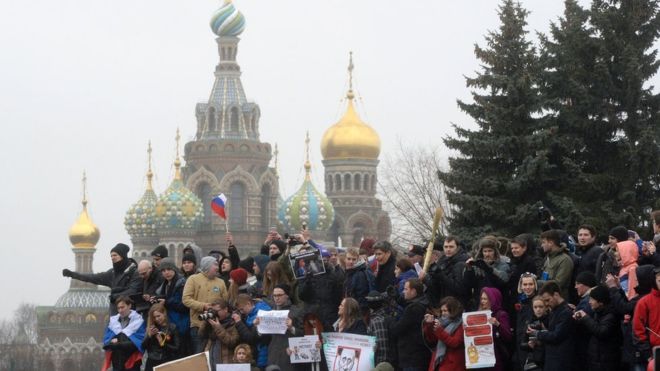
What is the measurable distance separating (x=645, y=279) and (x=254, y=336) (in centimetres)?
374

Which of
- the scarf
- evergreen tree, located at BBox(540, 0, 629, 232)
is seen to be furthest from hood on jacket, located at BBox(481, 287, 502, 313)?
evergreen tree, located at BBox(540, 0, 629, 232)

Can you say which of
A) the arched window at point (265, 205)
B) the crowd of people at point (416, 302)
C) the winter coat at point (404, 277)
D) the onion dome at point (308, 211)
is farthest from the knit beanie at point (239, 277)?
the arched window at point (265, 205)

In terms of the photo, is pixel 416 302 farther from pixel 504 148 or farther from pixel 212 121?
pixel 212 121

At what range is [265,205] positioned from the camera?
11000 centimetres

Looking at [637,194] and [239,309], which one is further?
[637,194]

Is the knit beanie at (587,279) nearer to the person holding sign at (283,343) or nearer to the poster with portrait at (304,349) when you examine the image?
the poster with portrait at (304,349)

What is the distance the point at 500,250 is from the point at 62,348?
319ft

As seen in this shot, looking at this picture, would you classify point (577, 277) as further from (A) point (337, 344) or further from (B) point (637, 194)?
(B) point (637, 194)

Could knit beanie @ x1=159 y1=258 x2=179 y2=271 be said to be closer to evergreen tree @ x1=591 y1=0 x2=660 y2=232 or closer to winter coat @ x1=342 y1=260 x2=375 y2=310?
winter coat @ x1=342 y1=260 x2=375 y2=310

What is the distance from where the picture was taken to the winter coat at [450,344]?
47.9 feet

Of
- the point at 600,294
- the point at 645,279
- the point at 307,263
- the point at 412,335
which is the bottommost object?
the point at 412,335


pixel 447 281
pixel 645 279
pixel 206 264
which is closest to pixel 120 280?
pixel 206 264

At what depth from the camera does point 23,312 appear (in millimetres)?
133750

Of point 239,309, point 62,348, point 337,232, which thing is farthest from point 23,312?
point 239,309
